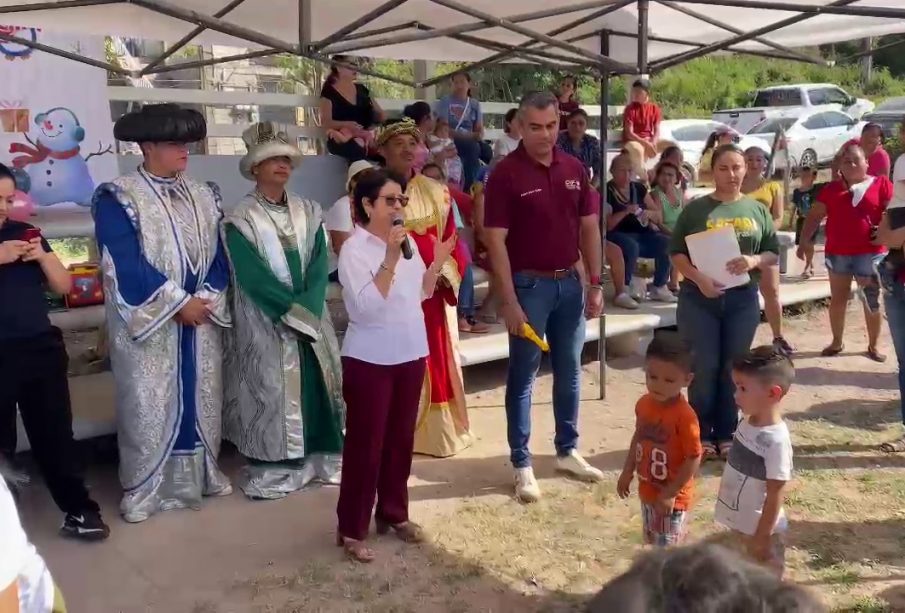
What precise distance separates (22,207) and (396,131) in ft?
7.28

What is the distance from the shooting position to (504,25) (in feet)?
12.9

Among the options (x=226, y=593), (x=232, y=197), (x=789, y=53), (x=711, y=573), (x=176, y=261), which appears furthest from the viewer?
(x=232, y=197)

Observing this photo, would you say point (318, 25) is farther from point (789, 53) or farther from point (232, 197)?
point (789, 53)

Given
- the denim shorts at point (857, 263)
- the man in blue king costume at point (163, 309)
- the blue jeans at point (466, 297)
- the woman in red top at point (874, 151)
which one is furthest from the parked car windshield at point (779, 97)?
the man in blue king costume at point (163, 309)

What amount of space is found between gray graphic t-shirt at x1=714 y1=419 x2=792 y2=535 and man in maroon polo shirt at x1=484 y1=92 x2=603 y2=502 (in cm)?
133

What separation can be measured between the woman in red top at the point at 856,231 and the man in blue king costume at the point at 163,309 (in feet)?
14.6

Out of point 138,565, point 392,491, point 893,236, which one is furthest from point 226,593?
point 893,236

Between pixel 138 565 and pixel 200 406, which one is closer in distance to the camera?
pixel 138 565

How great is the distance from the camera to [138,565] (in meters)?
3.80

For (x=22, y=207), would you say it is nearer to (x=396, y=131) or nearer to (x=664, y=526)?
(x=396, y=131)

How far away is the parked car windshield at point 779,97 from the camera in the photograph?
74.9ft

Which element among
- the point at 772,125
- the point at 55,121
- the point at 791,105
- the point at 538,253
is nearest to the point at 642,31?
the point at 538,253

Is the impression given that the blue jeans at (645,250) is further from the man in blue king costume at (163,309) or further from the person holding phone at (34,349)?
the person holding phone at (34,349)

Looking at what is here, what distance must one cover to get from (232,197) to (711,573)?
239 inches
